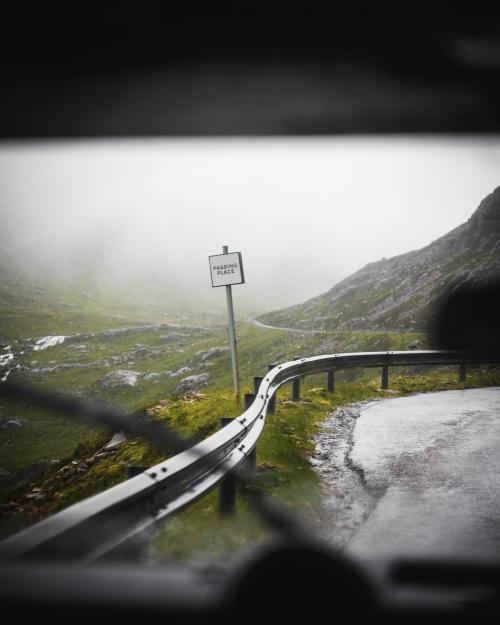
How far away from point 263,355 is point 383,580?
75911 millimetres

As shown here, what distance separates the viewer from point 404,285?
313 ft

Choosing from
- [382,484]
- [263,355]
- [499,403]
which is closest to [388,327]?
[263,355]

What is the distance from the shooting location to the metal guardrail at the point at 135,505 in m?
1.77

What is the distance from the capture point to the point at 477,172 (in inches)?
94.0

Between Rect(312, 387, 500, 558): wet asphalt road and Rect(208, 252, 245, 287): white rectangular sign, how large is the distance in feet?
12.6

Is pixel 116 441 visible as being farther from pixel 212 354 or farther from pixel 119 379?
pixel 119 379

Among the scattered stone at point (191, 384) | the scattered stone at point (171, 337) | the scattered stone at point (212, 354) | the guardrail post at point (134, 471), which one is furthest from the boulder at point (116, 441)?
the scattered stone at point (171, 337)

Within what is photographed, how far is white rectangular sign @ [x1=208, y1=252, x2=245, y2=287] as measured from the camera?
33.2 feet

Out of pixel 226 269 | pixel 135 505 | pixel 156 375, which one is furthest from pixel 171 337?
pixel 135 505

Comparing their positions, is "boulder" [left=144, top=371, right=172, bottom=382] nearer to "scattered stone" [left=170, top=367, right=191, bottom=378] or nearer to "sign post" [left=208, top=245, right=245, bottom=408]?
"scattered stone" [left=170, top=367, right=191, bottom=378]

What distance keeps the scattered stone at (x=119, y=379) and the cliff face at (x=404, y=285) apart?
38.9 meters

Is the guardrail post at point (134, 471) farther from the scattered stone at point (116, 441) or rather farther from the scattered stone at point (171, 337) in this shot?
the scattered stone at point (171, 337)

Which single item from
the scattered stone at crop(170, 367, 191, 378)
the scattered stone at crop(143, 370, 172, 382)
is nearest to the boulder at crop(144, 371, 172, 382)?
the scattered stone at crop(143, 370, 172, 382)

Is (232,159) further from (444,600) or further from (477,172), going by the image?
(444,600)
